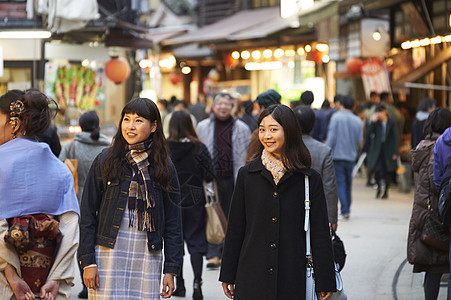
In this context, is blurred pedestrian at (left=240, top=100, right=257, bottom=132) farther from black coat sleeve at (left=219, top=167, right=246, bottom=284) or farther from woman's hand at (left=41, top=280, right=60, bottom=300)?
woman's hand at (left=41, top=280, right=60, bottom=300)

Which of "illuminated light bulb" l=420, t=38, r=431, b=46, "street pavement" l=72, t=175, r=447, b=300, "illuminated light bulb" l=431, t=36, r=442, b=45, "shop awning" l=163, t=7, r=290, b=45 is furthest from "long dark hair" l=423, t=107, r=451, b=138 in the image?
"shop awning" l=163, t=7, r=290, b=45

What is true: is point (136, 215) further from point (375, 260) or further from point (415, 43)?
point (415, 43)

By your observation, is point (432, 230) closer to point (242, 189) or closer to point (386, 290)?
point (386, 290)

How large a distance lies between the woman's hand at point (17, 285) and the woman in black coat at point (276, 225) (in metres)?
1.17

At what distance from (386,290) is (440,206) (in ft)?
8.50

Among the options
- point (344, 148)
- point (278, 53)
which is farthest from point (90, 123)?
point (278, 53)

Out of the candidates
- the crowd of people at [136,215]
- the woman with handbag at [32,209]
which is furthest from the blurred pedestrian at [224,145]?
the woman with handbag at [32,209]

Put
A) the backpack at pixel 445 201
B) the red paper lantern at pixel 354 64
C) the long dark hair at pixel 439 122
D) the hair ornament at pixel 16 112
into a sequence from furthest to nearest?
the red paper lantern at pixel 354 64 → the long dark hair at pixel 439 122 → the backpack at pixel 445 201 → the hair ornament at pixel 16 112

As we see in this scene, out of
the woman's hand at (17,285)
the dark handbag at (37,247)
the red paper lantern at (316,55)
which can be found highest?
the red paper lantern at (316,55)

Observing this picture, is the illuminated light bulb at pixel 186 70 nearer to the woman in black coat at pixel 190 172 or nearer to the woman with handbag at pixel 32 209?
the woman in black coat at pixel 190 172

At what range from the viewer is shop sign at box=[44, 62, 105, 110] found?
54.2 ft

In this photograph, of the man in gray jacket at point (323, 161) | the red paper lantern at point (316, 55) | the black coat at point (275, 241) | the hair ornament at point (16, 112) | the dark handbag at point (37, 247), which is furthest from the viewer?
the red paper lantern at point (316, 55)

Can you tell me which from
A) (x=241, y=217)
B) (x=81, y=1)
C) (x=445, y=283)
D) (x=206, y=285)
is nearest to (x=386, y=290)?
(x=445, y=283)

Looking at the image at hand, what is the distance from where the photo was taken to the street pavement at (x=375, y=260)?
8.79m
